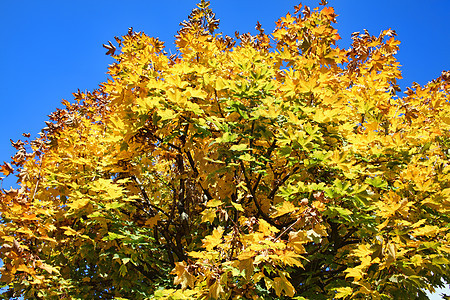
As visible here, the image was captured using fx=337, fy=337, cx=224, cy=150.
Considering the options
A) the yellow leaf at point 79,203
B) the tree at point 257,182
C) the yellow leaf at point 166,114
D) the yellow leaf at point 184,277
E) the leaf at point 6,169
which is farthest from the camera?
the leaf at point 6,169

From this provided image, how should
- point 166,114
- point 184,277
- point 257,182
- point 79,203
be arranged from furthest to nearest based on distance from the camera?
point 257,182 → point 79,203 → point 166,114 → point 184,277

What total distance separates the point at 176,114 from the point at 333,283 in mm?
3604

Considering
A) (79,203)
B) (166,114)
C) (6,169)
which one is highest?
(6,169)

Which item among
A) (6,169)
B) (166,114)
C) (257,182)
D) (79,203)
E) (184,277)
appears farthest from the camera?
(6,169)

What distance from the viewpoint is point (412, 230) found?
3.97 meters

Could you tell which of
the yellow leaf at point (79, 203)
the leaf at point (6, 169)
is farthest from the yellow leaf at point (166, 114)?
the leaf at point (6, 169)

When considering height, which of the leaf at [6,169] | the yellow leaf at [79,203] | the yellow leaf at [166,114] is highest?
the leaf at [6,169]

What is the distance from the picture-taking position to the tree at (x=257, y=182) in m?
3.96

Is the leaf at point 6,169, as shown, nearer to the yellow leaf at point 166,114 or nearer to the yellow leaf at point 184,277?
the yellow leaf at point 166,114

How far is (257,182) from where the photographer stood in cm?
527

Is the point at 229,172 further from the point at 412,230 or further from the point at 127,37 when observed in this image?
the point at 127,37

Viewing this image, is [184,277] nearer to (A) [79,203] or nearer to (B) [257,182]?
(B) [257,182]

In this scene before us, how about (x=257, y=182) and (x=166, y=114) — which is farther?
(x=257, y=182)

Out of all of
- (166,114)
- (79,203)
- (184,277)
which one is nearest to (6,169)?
(79,203)
